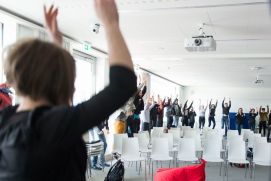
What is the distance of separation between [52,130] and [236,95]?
72.5ft

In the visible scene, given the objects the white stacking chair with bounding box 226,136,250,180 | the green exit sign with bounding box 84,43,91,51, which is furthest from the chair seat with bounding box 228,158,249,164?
the green exit sign with bounding box 84,43,91,51

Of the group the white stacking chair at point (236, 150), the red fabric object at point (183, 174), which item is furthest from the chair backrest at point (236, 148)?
the red fabric object at point (183, 174)

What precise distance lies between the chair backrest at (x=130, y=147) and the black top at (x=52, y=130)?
209 inches

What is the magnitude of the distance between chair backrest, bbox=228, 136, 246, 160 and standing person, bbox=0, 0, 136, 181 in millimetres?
5729

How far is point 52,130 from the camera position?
0.71 metres

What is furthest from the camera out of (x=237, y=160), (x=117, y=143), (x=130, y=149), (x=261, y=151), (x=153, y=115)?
(x=153, y=115)

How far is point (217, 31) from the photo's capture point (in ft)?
19.9

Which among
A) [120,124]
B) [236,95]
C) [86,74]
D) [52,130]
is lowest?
[120,124]

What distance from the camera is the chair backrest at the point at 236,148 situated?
20.0 feet

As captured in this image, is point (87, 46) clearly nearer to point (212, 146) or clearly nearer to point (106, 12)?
point (212, 146)

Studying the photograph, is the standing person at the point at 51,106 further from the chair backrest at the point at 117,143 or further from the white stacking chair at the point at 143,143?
the white stacking chair at the point at 143,143

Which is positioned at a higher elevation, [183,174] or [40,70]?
[40,70]

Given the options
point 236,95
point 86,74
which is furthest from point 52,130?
point 236,95

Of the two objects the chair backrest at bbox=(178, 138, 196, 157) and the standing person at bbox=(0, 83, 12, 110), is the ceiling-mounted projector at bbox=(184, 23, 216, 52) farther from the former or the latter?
the standing person at bbox=(0, 83, 12, 110)
